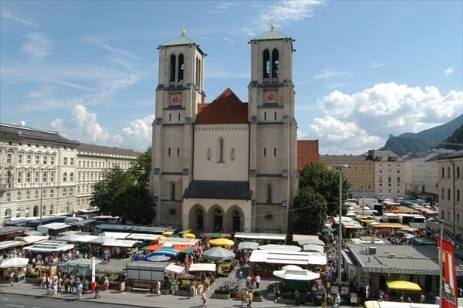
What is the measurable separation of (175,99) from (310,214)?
22915 millimetres

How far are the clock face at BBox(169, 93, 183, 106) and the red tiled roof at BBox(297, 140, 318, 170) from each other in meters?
24.3

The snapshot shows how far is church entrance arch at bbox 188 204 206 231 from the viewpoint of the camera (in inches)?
2004

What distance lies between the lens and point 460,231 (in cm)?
4506

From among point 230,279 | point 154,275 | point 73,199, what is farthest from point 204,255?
point 73,199

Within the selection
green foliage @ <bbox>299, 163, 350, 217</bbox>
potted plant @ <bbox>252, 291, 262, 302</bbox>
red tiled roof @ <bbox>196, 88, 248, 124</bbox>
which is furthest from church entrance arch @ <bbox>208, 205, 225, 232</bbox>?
potted plant @ <bbox>252, 291, 262, 302</bbox>

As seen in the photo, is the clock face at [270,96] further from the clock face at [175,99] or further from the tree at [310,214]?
the tree at [310,214]

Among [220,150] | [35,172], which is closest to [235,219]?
[220,150]

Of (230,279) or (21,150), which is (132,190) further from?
(230,279)

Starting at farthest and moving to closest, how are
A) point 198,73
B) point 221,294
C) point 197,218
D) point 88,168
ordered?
point 88,168 < point 198,73 < point 197,218 < point 221,294

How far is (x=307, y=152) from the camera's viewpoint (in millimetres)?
70062

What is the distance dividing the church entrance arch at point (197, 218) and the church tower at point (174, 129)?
7.97 ft

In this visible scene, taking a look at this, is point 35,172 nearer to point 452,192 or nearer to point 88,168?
point 88,168

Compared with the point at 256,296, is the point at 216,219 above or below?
above

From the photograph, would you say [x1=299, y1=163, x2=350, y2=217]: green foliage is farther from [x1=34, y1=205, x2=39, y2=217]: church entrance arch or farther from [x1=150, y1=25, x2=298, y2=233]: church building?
[x1=34, y1=205, x2=39, y2=217]: church entrance arch
